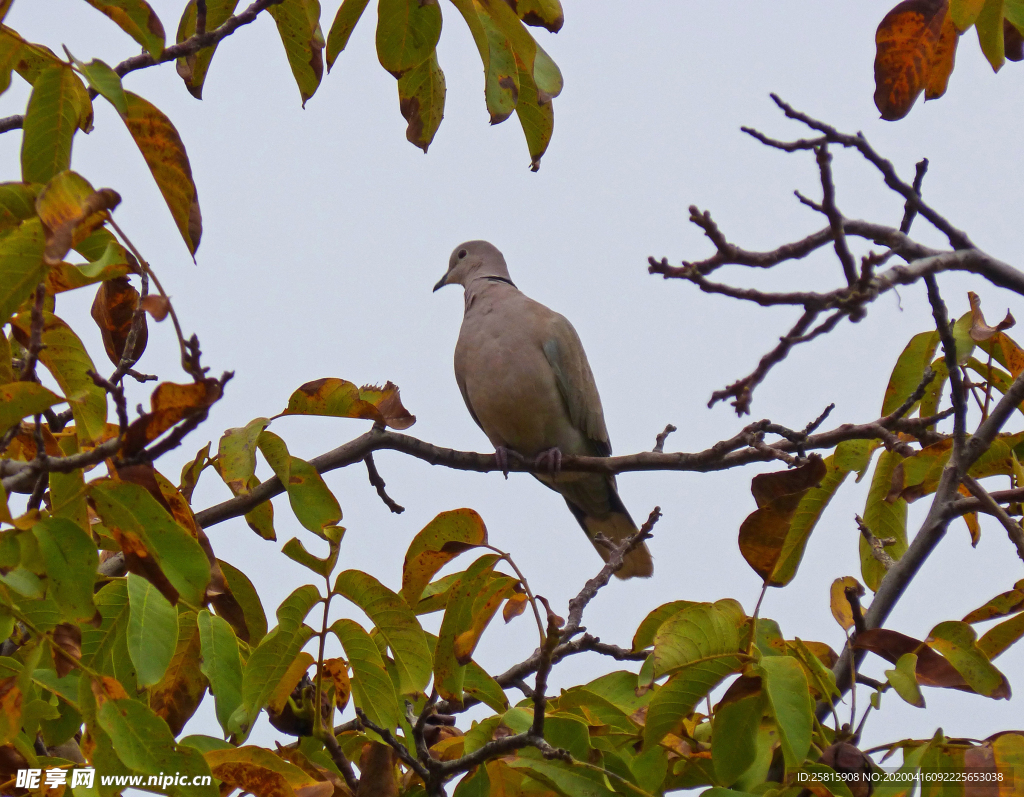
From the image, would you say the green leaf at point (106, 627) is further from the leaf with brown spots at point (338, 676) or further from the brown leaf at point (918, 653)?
the brown leaf at point (918, 653)

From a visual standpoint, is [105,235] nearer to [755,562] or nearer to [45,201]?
[45,201]

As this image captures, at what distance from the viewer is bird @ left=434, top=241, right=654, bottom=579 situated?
4.37 meters

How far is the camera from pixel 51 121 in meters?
1.50

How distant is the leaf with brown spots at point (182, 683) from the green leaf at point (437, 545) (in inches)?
17.4

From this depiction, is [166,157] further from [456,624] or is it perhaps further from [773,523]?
[773,523]

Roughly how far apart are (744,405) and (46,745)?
66.1 inches

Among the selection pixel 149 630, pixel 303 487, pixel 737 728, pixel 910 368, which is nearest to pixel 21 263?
pixel 149 630

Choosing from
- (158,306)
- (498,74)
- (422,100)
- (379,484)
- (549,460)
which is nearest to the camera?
(158,306)

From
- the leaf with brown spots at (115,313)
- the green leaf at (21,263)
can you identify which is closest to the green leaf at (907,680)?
the green leaf at (21,263)

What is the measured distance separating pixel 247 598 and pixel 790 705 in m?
1.21

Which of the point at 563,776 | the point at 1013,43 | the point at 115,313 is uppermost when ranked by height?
the point at 1013,43

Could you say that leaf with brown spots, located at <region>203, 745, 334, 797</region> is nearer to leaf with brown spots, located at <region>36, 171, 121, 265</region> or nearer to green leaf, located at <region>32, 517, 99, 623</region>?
green leaf, located at <region>32, 517, 99, 623</region>

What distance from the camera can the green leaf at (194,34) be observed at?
6.59 feet

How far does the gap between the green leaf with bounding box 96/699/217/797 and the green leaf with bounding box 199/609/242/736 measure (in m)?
0.30
